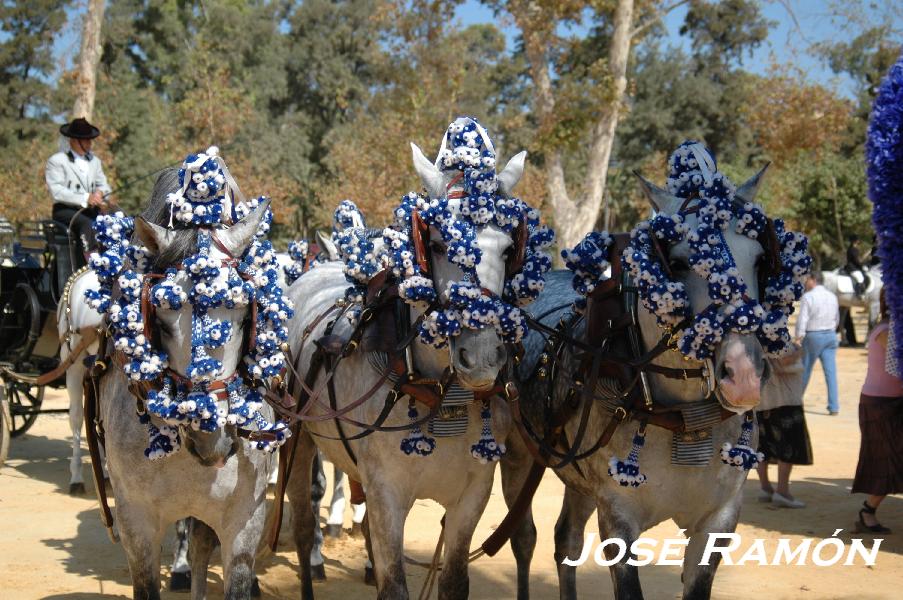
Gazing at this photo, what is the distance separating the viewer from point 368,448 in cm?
476

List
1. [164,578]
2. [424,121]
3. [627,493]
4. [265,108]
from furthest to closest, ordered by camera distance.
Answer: [265,108]
[424,121]
[164,578]
[627,493]

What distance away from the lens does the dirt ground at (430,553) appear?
21.4 feet

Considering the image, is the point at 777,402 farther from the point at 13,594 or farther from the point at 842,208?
the point at 842,208

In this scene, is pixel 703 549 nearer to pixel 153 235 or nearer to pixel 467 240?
pixel 467 240

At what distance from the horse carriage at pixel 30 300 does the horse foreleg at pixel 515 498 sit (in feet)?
19.9

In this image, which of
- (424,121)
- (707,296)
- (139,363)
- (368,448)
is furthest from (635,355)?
(424,121)

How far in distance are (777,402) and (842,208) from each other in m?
22.1

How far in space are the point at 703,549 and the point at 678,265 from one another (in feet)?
4.43

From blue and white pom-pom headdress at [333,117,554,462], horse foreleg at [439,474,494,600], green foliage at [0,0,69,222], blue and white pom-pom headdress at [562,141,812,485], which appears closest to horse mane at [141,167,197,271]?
blue and white pom-pom headdress at [333,117,554,462]

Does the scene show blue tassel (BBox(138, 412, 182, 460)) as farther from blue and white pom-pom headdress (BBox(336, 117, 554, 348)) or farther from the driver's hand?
the driver's hand

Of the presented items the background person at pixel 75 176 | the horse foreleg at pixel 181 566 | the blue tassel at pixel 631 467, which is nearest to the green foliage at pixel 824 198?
the background person at pixel 75 176

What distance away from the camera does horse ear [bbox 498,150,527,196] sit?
4.60 metres

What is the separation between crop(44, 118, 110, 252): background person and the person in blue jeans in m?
9.55

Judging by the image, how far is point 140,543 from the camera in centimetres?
434
